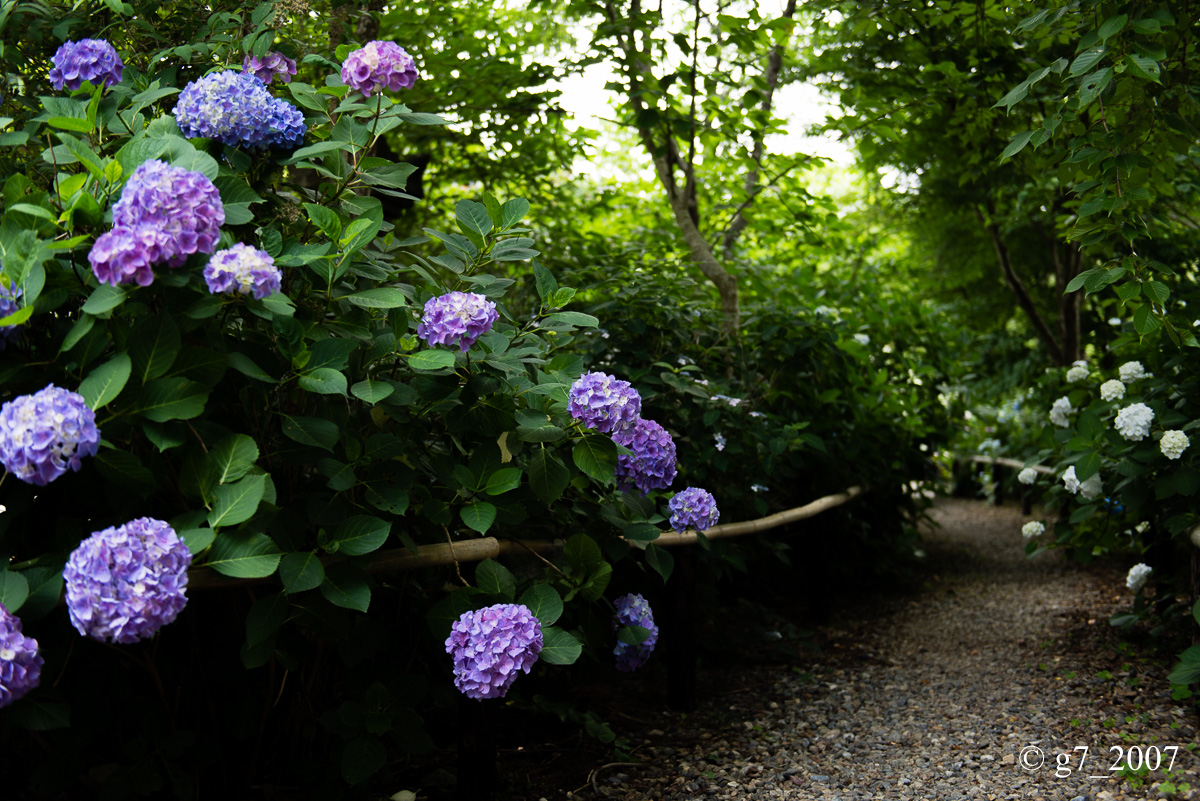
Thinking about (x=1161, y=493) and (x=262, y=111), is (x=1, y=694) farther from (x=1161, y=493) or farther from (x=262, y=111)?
(x=1161, y=493)

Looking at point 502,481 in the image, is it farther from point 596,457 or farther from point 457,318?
point 457,318

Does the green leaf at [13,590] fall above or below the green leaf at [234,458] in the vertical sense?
below

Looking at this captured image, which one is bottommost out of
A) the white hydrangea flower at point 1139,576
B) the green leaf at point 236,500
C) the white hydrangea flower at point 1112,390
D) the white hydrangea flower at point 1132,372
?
the white hydrangea flower at point 1139,576

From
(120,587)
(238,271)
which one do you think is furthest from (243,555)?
(238,271)

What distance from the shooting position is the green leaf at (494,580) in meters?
1.78

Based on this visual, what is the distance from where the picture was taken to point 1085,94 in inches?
80.6

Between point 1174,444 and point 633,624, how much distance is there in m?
1.76

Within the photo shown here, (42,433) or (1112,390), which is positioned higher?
(1112,390)

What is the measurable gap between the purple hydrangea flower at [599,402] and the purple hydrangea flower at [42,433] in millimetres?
857

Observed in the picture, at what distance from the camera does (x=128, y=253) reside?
128 cm

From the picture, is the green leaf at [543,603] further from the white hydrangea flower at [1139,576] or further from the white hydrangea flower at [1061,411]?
the white hydrangea flower at [1061,411]

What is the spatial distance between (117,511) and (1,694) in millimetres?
370

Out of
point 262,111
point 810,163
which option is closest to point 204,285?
point 262,111

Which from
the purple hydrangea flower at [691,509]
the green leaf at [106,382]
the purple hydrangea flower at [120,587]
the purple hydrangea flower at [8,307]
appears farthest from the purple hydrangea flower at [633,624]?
the purple hydrangea flower at [8,307]
